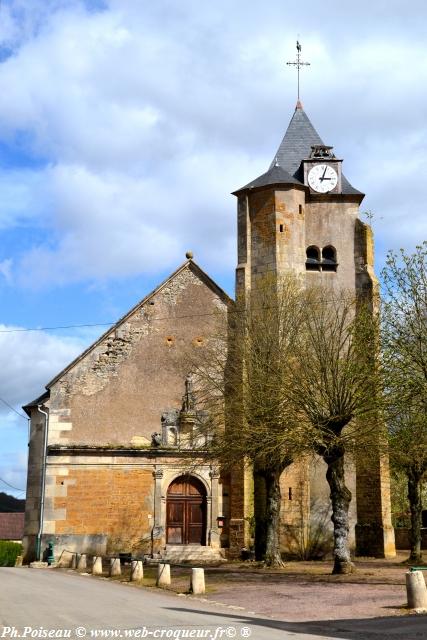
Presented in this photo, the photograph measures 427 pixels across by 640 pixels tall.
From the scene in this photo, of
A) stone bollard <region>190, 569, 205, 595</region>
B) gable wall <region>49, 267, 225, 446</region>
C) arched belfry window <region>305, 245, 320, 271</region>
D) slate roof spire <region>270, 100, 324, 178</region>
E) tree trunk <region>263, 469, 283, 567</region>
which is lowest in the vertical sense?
stone bollard <region>190, 569, 205, 595</region>

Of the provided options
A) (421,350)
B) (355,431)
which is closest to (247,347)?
(355,431)

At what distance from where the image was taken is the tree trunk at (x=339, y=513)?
63.1 feet

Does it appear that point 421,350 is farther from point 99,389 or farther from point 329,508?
point 99,389

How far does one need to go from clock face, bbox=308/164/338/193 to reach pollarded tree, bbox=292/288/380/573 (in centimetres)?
1067

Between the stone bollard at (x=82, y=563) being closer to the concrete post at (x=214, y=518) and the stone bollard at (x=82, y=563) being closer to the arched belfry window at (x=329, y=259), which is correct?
the concrete post at (x=214, y=518)

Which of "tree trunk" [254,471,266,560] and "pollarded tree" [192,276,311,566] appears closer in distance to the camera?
"pollarded tree" [192,276,311,566]

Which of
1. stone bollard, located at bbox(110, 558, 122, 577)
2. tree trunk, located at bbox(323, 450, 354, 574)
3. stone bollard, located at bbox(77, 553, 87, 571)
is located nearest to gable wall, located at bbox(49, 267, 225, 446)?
stone bollard, located at bbox(77, 553, 87, 571)

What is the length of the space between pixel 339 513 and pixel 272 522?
352 centimetres

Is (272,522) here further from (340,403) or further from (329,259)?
(329,259)

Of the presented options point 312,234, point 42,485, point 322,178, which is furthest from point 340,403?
point 322,178

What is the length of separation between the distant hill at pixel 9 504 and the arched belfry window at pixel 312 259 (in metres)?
47.0

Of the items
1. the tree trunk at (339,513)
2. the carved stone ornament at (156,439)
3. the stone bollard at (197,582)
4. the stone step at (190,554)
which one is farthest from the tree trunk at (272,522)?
the stone bollard at (197,582)

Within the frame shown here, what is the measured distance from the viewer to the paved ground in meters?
10.3

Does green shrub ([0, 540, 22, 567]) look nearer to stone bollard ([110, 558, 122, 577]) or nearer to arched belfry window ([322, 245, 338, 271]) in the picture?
stone bollard ([110, 558, 122, 577])
